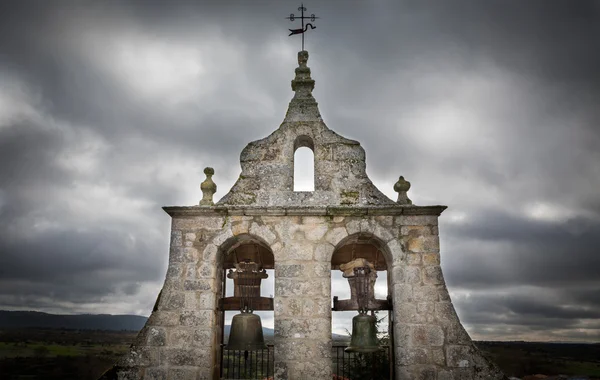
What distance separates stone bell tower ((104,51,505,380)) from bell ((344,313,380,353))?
0.29 meters

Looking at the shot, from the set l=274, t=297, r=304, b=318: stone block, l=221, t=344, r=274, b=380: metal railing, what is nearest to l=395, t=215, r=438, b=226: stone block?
l=274, t=297, r=304, b=318: stone block

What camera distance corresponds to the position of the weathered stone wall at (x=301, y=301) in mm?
5453

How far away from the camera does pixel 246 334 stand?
573 cm

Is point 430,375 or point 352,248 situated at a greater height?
point 352,248

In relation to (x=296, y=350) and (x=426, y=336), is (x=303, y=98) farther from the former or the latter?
(x=426, y=336)

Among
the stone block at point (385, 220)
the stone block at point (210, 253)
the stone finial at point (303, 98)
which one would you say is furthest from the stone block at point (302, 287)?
the stone finial at point (303, 98)

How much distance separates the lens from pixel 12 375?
24.7 meters

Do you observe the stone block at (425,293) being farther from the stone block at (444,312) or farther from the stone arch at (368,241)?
the stone arch at (368,241)

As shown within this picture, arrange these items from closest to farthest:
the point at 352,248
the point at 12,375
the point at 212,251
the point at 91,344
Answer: the point at 212,251 → the point at 352,248 → the point at 12,375 → the point at 91,344

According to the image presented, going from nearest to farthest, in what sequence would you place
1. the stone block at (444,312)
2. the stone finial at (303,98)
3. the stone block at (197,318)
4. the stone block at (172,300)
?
the stone block at (444,312) < the stone block at (197,318) < the stone block at (172,300) < the stone finial at (303,98)

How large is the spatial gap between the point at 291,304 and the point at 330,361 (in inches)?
33.0

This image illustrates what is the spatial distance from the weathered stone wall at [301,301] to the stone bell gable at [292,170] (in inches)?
11.3

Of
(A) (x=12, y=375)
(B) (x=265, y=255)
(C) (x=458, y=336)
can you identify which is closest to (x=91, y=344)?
(A) (x=12, y=375)

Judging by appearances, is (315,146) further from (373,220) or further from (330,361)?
(330,361)
